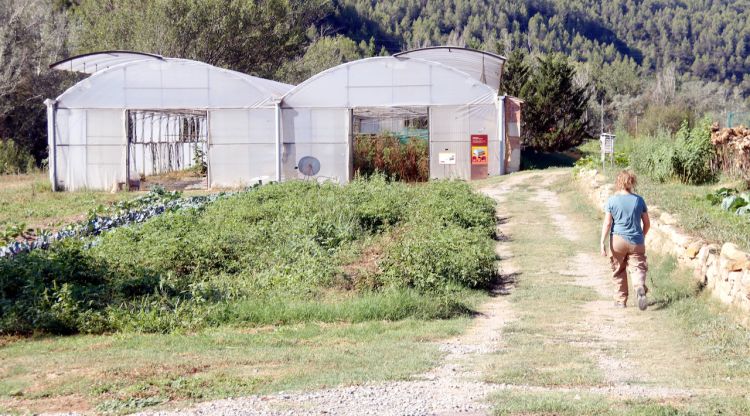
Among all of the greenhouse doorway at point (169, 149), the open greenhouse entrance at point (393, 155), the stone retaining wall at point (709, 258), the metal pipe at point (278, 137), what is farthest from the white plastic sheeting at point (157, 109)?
the stone retaining wall at point (709, 258)

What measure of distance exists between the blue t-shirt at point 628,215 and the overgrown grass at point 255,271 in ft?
6.38

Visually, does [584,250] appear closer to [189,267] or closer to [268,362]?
[189,267]

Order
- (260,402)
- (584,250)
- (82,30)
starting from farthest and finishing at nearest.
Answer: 1. (82,30)
2. (584,250)
3. (260,402)

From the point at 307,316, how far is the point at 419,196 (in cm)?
862

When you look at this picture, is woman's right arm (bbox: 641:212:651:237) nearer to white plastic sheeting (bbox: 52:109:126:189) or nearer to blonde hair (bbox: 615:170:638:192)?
blonde hair (bbox: 615:170:638:192)

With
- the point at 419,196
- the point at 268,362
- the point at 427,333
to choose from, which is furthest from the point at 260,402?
the point at 419,196

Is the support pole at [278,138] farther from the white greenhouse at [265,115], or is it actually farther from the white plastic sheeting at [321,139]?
the white plastic sheeting at [321,139]

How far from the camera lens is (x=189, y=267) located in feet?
40.3

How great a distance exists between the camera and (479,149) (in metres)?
29.1

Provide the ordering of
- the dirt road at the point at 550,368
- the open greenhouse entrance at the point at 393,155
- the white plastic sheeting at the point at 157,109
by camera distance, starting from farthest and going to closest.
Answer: the open greenhouse entrance at the point at 393,155, the white plastic sheeting at the point at 157,109, the dirt road at the point at 550,368

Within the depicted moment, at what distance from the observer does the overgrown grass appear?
32.5 feet

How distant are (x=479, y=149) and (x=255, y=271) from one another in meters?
17.8

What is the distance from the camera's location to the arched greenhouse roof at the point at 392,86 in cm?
2850

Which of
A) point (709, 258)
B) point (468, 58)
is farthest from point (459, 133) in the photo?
point (709, 258)
